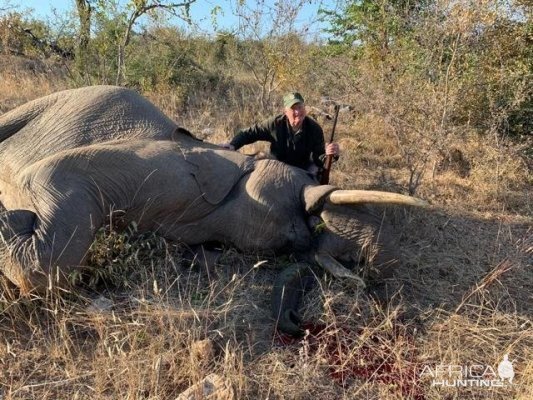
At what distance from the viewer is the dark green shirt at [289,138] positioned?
206 inches

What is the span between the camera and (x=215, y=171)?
13.2 feet

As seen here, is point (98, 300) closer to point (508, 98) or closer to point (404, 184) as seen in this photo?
point (404, 184)

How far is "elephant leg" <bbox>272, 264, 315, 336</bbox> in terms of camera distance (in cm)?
333

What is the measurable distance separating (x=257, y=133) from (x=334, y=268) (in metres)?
2.09

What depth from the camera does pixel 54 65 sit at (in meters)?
10.4

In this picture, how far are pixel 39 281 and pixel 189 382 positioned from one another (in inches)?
45.4

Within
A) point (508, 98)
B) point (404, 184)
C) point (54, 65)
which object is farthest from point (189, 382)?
point (54, 65)

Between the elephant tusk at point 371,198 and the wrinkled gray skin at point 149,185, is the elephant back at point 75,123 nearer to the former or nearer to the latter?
the wrinkled gray skin at point 149,185

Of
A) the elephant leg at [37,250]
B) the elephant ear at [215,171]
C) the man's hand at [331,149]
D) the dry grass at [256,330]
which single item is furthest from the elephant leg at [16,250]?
the man's hand at [331,149]

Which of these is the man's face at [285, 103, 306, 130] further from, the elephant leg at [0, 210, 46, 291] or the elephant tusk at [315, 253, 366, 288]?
the elephant leg at [0, 210, 46, 291]

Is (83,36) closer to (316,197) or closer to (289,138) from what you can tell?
(289,138)

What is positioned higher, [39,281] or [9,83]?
[9,83]

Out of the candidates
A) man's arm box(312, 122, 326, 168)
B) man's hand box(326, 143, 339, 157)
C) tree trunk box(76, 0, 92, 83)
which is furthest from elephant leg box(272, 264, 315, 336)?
tree trunk box(76, 0, 92, 83)

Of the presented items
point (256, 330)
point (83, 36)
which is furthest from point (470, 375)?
Result: point (83, 36)
